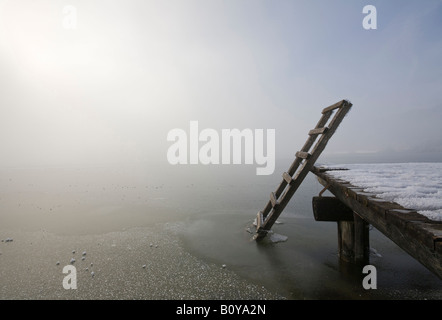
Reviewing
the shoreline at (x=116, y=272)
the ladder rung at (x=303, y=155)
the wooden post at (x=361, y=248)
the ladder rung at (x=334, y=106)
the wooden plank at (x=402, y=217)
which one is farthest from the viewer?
the ladder rung at (x=303, y=155)

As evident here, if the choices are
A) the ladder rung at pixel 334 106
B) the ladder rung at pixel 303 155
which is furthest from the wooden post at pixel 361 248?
the ladder rung at pixel 334 106

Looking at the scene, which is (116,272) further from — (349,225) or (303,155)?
(349,225)

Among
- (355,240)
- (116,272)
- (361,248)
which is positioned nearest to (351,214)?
(355,240)

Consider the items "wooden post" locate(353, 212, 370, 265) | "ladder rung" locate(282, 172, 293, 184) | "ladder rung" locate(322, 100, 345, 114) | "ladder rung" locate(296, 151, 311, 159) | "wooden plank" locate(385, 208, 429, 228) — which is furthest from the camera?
"ladder rung" locate(282, 172, 293, 184)

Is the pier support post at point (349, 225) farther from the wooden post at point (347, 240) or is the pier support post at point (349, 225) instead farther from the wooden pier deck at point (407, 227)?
the wooden pier deck at point (407, 227)

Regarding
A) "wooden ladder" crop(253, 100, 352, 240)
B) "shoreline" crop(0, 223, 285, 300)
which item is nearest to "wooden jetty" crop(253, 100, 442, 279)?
"wooden ladder" crop(253, 100, 352, 240)

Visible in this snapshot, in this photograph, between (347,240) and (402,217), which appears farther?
(347,240)

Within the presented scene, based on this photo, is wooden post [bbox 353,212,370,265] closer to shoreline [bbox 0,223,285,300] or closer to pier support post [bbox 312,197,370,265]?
pier support post [bbox 312,197,370,265]

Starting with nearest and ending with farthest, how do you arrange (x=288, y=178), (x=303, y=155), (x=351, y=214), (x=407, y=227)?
(x=407, y=227)
(x=351, y=214)
(x=303, y=155)
(x=288, y=178)

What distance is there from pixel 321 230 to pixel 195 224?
6.36m

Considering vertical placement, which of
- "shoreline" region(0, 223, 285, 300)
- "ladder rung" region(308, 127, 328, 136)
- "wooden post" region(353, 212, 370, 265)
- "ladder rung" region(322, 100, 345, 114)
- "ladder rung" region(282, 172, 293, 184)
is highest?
"ladder rung" region(322, 100, 345, 114)

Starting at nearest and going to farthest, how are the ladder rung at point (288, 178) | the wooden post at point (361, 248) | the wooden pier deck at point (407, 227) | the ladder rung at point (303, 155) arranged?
the wooden pier deck at point (407, 227), the wooden post at point (361, 248), the ladder rung at point (303, 155), the ladder rung at point (288, 178)
